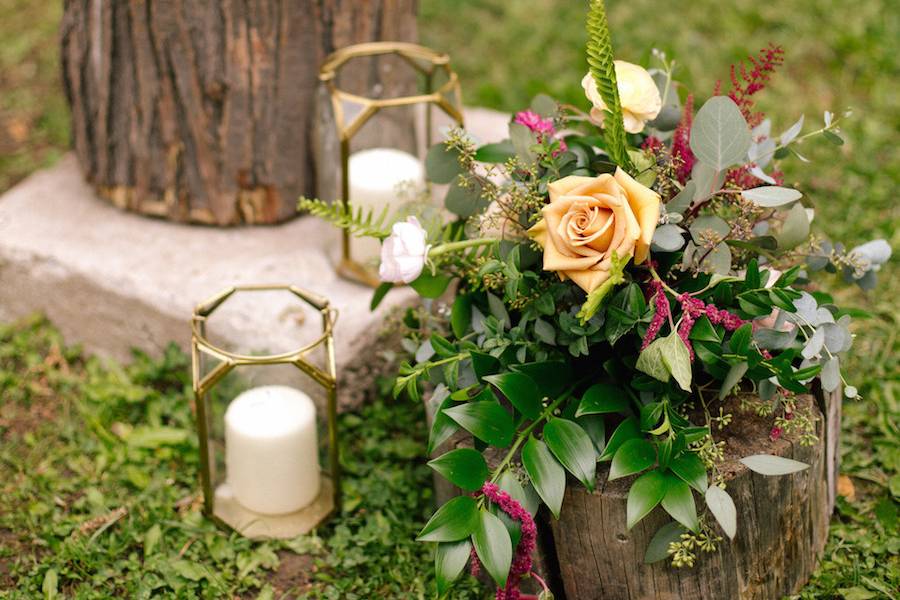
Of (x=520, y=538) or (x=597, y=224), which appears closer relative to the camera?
(x=597, y=224)

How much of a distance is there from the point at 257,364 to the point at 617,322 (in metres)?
0.67

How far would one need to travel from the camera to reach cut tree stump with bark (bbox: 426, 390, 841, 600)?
1.60 metres

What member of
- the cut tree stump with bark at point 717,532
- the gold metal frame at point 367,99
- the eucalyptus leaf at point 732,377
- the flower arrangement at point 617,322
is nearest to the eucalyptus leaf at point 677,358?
the flower arrangement at point 617,322

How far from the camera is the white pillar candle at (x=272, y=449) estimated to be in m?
1.93

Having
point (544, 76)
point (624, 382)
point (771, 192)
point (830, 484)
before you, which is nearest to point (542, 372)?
point (624, 382)

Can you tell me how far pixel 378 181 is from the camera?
225 cm

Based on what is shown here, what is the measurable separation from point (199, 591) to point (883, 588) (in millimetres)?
1278

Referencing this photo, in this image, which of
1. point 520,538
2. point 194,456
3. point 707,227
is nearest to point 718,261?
point 707,227

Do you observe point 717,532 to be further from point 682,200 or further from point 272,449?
point 272,449

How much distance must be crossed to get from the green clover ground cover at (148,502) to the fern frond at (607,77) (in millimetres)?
856

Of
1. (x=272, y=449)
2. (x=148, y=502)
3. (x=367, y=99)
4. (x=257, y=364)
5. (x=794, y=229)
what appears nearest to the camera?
(x=794, y=229)

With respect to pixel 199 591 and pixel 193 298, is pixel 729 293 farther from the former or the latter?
pixel 193 298

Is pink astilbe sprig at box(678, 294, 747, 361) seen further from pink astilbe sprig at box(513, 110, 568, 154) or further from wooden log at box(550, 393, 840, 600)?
pink astilbe sprig at box(513, 110, 568, 154)

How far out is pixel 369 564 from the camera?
194cm
